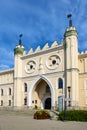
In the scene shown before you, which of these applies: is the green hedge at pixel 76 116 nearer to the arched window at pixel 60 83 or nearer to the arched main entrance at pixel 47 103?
the arched window at pixel 60 83

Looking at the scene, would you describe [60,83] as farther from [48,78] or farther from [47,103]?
[47,103]

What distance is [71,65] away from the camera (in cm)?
3831

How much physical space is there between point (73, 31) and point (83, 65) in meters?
6.36

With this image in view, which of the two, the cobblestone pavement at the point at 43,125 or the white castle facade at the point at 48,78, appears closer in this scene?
the cobblestone pavement at the point at 43,125

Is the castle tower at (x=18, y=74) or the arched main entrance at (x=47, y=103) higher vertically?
the castle tower at (x=18, y=74)

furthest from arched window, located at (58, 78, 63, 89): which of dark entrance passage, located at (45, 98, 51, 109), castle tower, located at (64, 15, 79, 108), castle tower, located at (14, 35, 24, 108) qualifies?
castle tower, located at (14, 35, 24, 108)

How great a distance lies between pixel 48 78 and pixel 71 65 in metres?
6.13

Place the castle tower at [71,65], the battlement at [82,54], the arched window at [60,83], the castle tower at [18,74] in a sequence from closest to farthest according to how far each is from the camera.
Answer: the castle tower at [71,65] → the battlement at [82,54] → the arched window at [60,83] → the castle tower at [18,74]

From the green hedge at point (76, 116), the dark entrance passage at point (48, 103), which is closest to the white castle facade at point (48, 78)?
the dark entrance passage at point (48, 103)

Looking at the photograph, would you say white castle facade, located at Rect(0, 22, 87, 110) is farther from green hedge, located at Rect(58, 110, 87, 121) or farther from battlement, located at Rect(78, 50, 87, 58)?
green hedge, located at Rect(58, 110, 87, 121)

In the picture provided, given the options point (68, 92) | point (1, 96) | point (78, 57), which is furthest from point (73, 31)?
point (1, 96)

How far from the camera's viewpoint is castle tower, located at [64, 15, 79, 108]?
37188mm

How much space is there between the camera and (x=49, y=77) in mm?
42312

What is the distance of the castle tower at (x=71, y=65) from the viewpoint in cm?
3719
